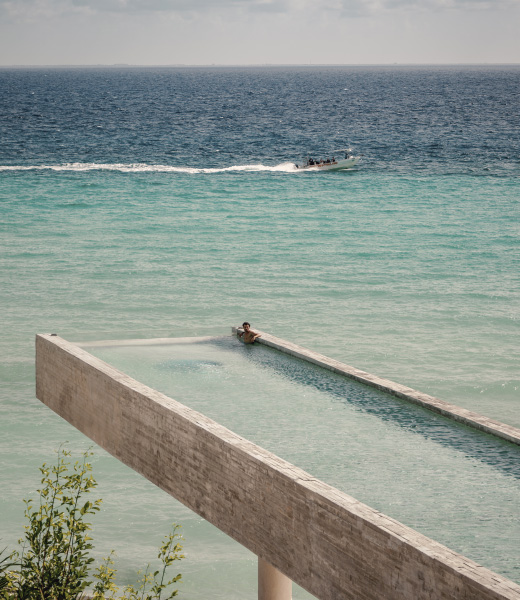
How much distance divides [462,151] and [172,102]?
62.6 meters

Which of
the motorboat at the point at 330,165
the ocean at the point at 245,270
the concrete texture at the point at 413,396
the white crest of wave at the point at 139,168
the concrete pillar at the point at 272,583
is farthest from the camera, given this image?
the white crest of wave at the point at 139,168

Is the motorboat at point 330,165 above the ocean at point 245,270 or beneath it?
above

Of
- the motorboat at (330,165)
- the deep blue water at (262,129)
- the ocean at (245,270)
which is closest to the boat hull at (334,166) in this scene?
the motorboat at (330,165)

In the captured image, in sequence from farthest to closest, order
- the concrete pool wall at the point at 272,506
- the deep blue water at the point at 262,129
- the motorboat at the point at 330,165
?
the deep blue water at the point at 262,129 < the motorboat at the point at 330,165 < the concrete pool wall at the point at 272,506

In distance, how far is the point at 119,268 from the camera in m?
29.0

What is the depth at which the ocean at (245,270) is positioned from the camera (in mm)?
14000

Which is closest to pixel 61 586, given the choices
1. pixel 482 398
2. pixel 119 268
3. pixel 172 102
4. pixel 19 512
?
pixel 19 512

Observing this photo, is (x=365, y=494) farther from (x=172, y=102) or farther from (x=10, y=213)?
(x=172, y=102)

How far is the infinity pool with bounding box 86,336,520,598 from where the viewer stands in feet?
26.5

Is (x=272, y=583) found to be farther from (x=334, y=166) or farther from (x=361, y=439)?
(x=334, y=166)

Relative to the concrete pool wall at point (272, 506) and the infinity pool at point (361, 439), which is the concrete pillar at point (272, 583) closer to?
the concrete pool wall at point (272, 506)

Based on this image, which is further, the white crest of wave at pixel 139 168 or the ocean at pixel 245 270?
the white crest of wave at pixel 139 168

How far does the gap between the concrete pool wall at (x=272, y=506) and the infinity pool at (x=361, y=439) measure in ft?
1.93

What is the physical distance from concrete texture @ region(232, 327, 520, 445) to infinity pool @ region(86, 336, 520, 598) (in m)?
0.09
